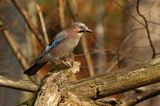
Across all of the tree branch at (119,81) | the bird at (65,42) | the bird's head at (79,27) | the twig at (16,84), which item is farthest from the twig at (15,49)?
the tree branch at (119,81)

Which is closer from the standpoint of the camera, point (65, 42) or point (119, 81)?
point (119, 81)

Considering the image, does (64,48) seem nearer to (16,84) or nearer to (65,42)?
(65,42)

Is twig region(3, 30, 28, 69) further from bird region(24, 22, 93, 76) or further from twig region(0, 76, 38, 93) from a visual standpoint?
twig region(0, 76, 38, 93)

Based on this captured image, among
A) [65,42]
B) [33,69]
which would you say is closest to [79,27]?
[65,42]

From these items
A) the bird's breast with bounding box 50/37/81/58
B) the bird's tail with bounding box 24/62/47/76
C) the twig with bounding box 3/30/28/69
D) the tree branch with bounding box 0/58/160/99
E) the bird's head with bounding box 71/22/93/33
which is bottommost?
the tree branch with bounding box 0/58/160/99

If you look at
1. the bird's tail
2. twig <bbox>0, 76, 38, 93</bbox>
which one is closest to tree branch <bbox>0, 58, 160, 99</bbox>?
twig <bbox>0, 76, 38, 93</bbox>

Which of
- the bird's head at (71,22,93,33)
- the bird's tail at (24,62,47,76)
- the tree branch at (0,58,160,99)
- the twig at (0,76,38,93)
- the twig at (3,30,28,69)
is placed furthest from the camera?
the twig at (3,30,28,69)

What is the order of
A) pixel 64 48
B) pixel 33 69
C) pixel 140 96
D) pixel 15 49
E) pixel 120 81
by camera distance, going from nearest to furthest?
pixel 120 81, pixel 140 96, pixel 33 69, pixel 64 48, pixel 15 49

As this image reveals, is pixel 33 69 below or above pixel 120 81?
above

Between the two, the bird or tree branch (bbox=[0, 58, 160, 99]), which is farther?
the bird

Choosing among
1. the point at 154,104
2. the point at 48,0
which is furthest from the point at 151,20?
the point at 48,0

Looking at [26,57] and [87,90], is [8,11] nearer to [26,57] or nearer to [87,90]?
[26,57]

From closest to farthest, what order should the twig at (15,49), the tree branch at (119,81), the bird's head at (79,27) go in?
the tree branch at (119,81)
the bird's head at (79,27)
the twig at (15,49)

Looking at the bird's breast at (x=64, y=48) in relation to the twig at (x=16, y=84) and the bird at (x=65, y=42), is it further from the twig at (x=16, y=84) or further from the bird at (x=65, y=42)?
the twig at (x=16, y=84)
